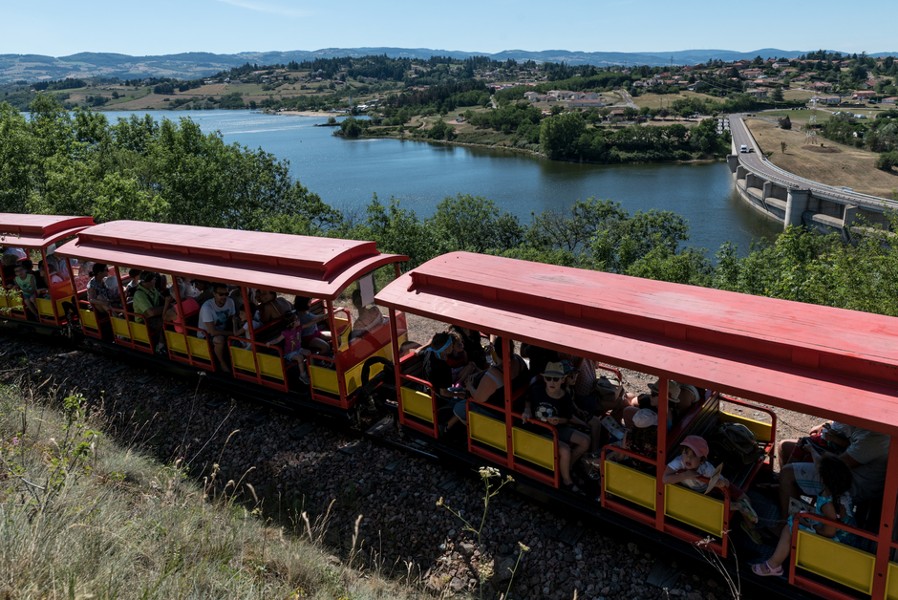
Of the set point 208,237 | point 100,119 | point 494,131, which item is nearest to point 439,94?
point 494,131

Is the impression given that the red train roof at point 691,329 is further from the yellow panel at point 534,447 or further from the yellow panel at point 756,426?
the yellow panel at point 756,426

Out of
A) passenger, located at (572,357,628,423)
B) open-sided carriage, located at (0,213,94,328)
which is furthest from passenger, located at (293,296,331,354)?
open-sided carriage, located at (0,213,94,328)

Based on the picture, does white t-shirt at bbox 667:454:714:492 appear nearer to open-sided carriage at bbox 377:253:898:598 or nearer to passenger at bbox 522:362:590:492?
open-sided carriage at bbox 377:253:898:598

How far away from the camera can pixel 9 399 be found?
8055 millimetres

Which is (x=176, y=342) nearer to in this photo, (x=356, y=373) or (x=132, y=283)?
(x=132, y=283)

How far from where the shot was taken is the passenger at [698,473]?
5332 mm

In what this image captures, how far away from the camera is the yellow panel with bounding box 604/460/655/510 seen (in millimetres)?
5711

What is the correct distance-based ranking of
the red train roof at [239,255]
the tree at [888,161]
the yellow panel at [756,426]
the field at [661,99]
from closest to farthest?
1. the yellow panel at [756,426]
2. the red train roof at [239,255]
3. the tree at [888,161]
4. the field at [661,99]

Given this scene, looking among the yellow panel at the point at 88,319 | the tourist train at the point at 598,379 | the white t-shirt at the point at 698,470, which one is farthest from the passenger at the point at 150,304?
the white t-shirt at the point at 698,470

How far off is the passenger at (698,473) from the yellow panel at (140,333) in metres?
9.04

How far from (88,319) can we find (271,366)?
200 inches

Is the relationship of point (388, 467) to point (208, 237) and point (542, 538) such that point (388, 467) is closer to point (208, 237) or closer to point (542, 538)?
point (542, 538)

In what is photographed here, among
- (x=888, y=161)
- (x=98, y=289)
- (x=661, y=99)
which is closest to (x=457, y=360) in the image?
(x=98, y=289)

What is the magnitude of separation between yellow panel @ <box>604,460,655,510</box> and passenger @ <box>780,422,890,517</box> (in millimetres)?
1196
